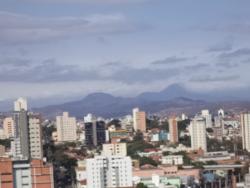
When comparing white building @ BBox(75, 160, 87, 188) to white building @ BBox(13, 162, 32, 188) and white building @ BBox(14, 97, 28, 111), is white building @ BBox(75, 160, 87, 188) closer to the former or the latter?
white building @ BBox(14, 97, 28, 111)

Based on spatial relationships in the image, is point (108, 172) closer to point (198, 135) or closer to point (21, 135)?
point (21, 135)

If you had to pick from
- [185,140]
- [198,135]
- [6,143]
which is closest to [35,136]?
[6,143]

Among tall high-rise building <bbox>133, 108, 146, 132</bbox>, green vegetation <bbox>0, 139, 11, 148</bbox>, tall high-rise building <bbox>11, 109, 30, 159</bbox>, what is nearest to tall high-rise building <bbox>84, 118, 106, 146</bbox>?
green vegetation <bbox>0, 139, 11, 148</bbox>

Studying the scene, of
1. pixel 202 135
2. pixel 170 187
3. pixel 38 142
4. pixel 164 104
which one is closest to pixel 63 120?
pixel 202 135

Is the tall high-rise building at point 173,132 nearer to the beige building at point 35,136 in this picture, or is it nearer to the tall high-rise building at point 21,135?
the beige building at point 35,136

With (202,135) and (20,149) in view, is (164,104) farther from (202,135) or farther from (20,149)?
(20,149)
